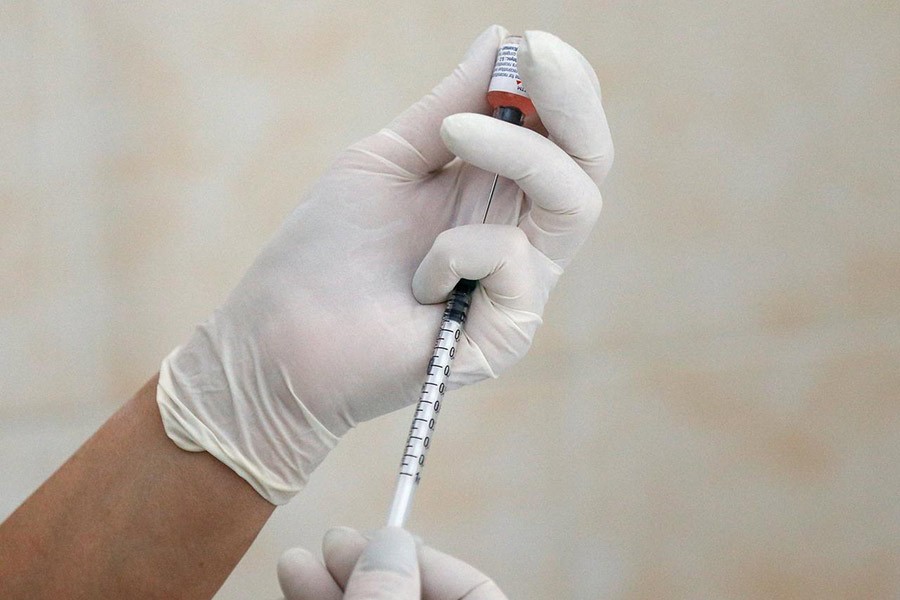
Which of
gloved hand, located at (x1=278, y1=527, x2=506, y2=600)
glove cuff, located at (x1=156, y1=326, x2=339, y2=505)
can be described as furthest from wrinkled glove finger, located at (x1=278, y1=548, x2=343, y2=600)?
glove cuff, located at (x1=156, y1=326, x2=339, y2=505)

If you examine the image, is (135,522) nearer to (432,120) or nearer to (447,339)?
(447,339)

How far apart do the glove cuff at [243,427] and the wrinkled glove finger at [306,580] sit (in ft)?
0.53

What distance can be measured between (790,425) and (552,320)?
15.7 inches

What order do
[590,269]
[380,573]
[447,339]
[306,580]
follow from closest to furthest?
[380,573] < [306,580] < [447,339] < [590,269]

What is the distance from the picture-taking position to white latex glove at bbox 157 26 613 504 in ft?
3.05

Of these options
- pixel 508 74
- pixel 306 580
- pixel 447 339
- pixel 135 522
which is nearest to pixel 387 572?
pixel 306 580

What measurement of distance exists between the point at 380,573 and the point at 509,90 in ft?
1.54

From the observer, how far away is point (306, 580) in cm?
81

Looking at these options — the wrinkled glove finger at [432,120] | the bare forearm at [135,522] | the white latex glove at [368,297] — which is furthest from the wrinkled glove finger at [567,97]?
the bare forearm at [135,522]

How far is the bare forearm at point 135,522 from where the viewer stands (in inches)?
37.5

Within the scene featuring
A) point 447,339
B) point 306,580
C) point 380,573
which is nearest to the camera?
point 380,573

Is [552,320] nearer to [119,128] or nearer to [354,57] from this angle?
[354,57]

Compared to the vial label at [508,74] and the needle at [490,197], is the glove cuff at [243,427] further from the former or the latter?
the vial label at [508,74]

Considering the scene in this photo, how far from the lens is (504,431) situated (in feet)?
4.83
